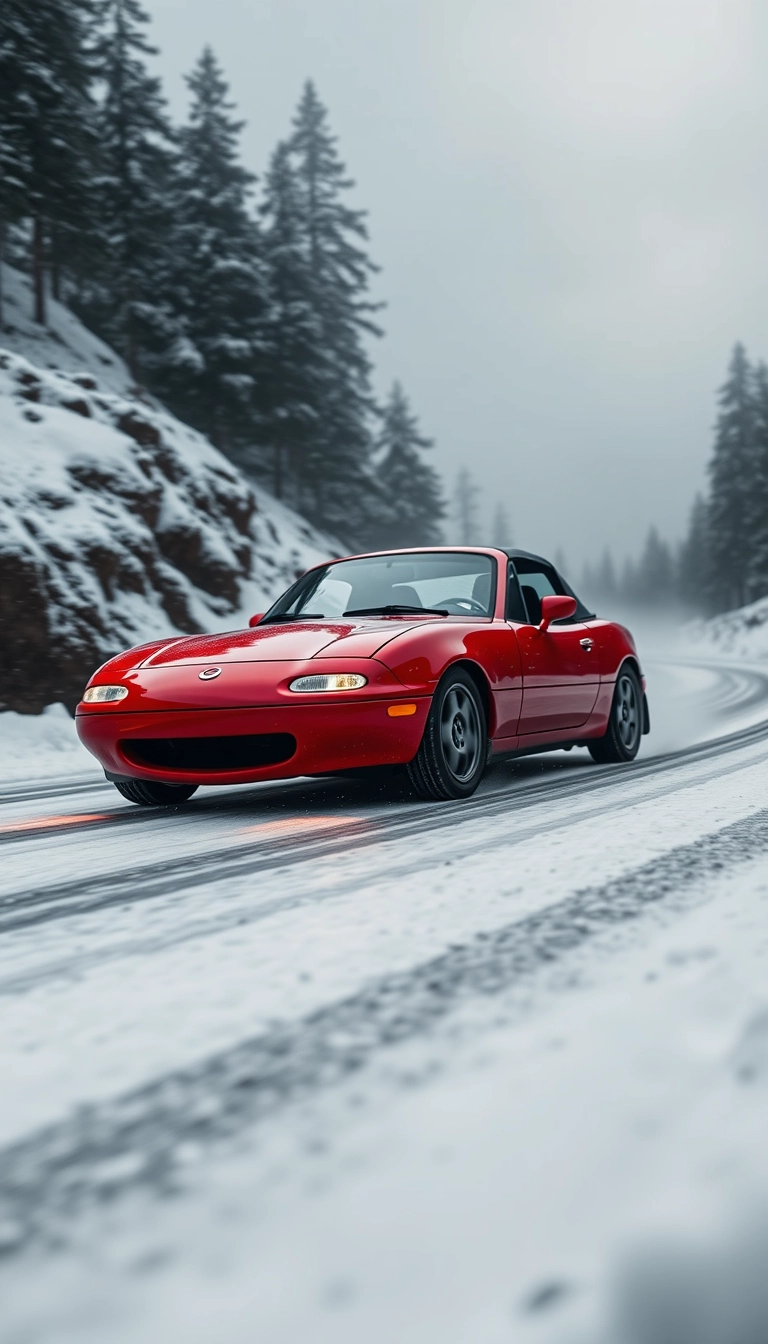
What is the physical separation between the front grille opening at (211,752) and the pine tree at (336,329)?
36163 millimetres

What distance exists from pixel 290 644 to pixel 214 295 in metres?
31.1

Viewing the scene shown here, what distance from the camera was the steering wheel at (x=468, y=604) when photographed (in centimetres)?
647

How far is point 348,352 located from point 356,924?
148ft

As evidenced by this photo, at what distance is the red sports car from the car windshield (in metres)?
0.01

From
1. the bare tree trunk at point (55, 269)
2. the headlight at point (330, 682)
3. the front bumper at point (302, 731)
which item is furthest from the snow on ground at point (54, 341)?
the headlight at point (330, 682)

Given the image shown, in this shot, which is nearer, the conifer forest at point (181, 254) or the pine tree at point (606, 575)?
the conifer forest at point (181, 254)

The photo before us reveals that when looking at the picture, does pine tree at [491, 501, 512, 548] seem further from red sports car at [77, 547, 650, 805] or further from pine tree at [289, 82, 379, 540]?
red sports car at [77, 547, 650, 805]

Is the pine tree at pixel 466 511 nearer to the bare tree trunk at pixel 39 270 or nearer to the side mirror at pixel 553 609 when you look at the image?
the bare tree trunk at pixel 39 270

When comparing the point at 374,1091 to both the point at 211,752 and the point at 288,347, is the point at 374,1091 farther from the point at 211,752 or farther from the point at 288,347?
the point at 288,347

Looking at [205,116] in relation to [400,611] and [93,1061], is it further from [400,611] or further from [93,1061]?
[93,1061]

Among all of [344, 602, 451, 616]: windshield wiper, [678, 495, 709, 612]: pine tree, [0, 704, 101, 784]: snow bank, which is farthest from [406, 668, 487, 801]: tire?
[678, 495, 709, 612]: pine tree

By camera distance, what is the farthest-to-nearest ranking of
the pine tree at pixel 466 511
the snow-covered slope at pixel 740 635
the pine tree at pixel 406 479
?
1. the pine tree at pixel 466 511
2. the pine tree at pixel 406 479
3. the snow-covered slope at pixel 740 635

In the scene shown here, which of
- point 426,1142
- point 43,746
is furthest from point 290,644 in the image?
point 43,746

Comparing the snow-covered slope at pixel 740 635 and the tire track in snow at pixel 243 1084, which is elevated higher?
the tire track in snow at pixel 243 1084
